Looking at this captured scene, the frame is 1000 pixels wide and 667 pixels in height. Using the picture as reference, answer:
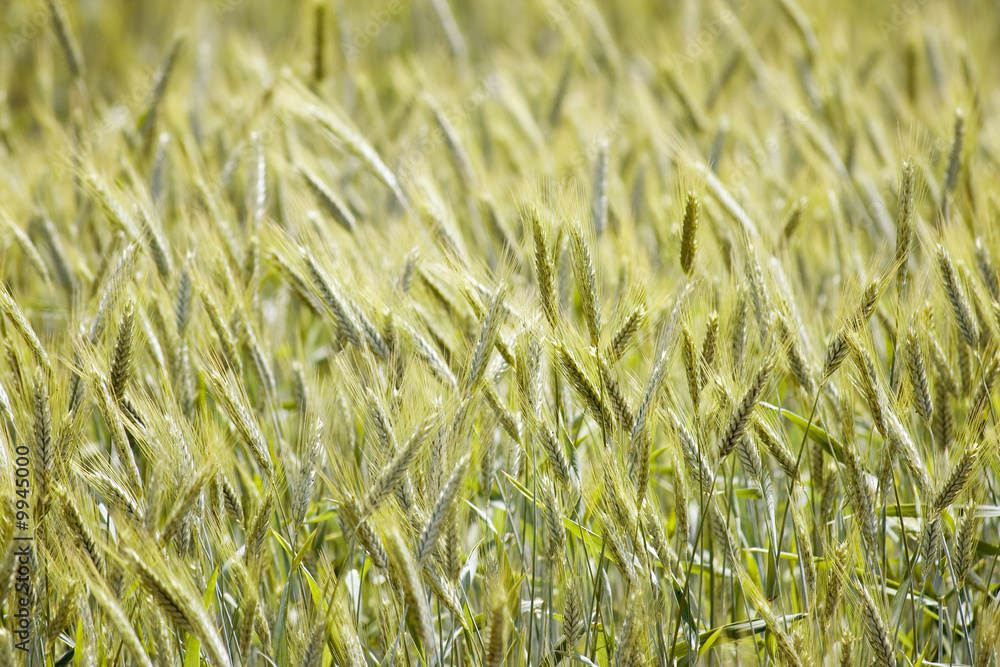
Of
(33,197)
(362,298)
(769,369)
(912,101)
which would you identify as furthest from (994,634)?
(33,197)

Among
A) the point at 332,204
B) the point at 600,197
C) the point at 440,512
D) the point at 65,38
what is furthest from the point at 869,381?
the point at 65,38

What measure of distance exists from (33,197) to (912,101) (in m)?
3.15

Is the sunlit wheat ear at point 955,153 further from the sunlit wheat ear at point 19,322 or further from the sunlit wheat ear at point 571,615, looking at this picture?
the sunlit wheat ear at point 19,322

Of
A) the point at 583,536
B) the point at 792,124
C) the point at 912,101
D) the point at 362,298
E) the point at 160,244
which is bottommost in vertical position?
the point at 583,536

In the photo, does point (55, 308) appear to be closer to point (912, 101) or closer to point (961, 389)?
point (961, 389)

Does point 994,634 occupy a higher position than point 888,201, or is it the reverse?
point 888,201

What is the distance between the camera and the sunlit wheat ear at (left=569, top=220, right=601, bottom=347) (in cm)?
118

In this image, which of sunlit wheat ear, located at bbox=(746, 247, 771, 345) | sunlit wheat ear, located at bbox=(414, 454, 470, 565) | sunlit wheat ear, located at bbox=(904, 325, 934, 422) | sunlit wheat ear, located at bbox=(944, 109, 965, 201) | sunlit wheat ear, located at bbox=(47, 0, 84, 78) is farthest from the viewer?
sunlit wheat ear, located at bbox=(47, 0, 84, 78)

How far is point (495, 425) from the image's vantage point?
123 centimetres

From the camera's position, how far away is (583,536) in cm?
123

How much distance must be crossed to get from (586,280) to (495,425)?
28cm

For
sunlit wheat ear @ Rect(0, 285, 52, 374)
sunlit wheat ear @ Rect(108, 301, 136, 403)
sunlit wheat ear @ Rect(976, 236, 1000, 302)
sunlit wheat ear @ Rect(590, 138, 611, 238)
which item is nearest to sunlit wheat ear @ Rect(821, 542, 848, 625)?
sunlit wheat ear @ Rect(976, 236, 1000, 302)

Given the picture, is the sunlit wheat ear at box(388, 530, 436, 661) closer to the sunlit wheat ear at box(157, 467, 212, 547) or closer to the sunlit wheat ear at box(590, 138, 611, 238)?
the sunlit wheat ear at box(157, 467, 212, 547)

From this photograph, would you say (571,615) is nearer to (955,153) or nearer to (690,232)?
(690,232)
